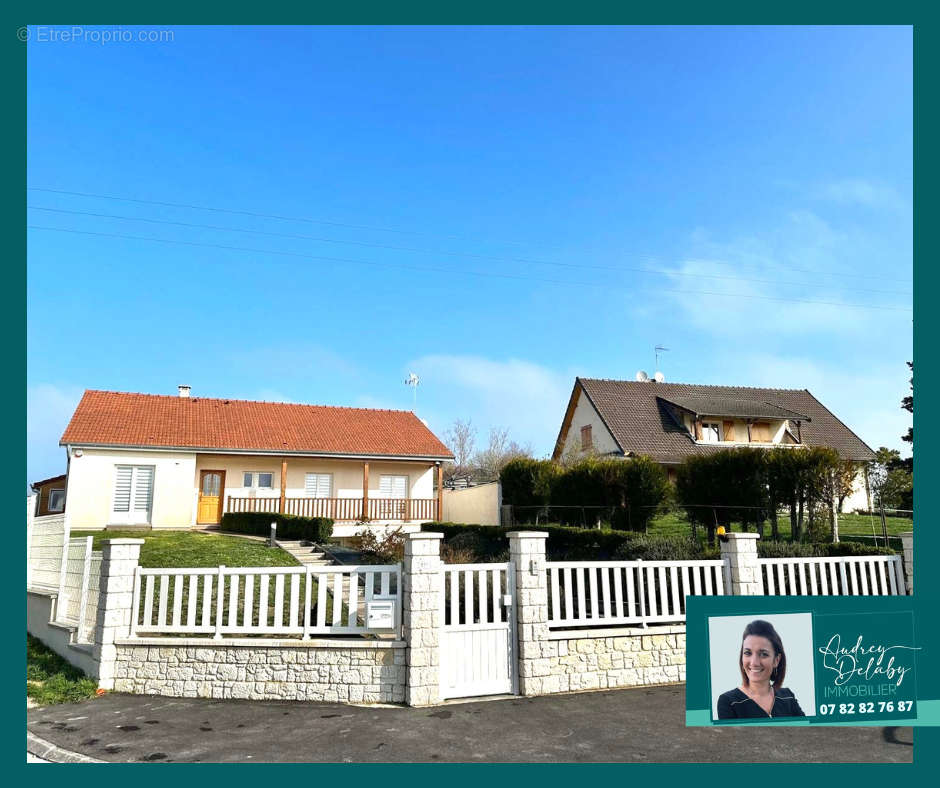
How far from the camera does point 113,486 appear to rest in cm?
1986

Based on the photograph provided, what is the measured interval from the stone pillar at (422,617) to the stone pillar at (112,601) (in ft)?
10.7

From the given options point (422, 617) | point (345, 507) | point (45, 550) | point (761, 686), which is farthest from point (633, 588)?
point (345, 507)

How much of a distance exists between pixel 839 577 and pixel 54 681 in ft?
33.6

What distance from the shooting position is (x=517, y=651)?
24.0ft

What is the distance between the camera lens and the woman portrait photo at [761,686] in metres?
5.47

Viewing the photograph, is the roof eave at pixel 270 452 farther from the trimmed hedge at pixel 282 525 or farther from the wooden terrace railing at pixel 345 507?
the trimmed hedge at pixel 282 525

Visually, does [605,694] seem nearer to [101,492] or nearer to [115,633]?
[115,633]

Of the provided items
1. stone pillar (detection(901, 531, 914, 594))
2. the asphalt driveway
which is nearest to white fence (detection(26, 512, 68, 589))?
the asphalt driveway

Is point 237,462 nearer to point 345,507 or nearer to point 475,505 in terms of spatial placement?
point 345,507

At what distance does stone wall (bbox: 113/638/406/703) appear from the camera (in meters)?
6.93

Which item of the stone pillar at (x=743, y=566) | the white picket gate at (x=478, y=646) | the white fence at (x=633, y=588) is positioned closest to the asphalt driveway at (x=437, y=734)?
the white picket gate at (x=478, y=646)

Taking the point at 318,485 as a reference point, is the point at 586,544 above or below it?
below

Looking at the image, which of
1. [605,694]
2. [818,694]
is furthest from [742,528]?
[818,694]
